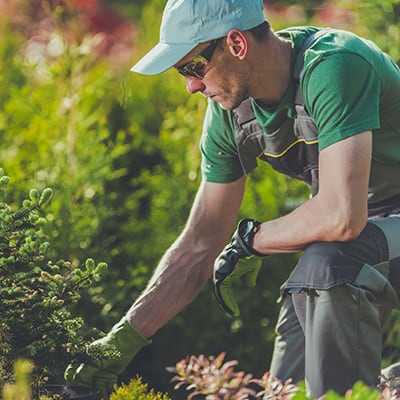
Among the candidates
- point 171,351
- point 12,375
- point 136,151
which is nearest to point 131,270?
point 171,351

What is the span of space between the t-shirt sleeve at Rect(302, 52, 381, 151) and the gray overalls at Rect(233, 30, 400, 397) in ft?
0.49

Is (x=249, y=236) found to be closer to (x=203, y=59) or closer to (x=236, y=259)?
(x=236, y=259)

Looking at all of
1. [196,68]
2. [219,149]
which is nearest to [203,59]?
[196,68]

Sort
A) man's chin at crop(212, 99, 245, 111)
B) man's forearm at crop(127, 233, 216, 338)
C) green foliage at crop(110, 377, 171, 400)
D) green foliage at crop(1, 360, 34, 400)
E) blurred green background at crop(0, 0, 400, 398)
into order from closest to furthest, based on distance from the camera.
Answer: green foliage at crop(1, 360, 34, 400), green foliage at crop(110, 377, 171, 400), man's chin at crop(212, 99, 245, 111), man's forearm at crop(127, 233, 216, 338), blurred green background at crop(0, 0, 400, 398)

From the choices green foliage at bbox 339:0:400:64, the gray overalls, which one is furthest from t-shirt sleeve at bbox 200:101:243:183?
green foliage at bbox 339:0:400:64

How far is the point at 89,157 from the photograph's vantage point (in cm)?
435

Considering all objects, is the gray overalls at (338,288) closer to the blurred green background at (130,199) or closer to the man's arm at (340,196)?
the man's arm at (340,196)

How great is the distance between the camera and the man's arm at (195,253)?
11.2 ft

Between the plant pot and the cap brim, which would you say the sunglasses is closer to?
the cap brim

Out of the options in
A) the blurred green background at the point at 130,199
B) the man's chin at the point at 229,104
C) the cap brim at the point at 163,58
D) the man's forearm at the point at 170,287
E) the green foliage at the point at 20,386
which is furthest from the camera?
the blurred green background at the point at 130,199

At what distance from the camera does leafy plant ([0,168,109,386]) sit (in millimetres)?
2615

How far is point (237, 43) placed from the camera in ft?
10.0

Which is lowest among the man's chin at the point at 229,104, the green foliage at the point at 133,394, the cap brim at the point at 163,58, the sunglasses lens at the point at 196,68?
the green foliage at the point at 133,394


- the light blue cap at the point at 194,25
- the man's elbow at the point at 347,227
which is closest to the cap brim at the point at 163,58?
the light blue cap at the point at 194,25
